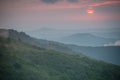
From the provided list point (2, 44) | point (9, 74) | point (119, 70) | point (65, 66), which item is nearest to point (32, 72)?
point (9, 74)

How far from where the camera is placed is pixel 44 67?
46.1m

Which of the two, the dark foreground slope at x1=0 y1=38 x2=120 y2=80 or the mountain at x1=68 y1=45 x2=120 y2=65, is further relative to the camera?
the mountain at x1=68 y1=45 x2=120 y2=65

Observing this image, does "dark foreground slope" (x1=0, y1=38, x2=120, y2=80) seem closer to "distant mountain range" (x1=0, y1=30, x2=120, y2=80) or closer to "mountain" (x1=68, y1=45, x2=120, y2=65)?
"distant mountain range" (x1=0, y1=30, x2=120, y2=80)

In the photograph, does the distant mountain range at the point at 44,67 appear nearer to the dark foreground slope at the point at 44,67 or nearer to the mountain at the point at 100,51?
the dark foreground slope at the point at 44,67

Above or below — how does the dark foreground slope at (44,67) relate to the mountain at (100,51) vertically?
above

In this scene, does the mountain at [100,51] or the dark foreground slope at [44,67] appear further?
the mountain at [100,51]

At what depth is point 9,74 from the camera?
37.2 m

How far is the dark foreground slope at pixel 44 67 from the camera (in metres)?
39.5

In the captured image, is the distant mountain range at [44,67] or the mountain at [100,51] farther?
the mountain at [100,51]

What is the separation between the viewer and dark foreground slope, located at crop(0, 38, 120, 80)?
39.5 metres

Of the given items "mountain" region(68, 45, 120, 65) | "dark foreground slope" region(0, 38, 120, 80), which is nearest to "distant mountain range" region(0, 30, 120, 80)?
"dark foreground slope" region(0, 38, 120, 80)

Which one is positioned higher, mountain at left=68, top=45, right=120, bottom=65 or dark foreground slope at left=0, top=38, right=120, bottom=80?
dark foreground slope at left=0, top=38, right=120, bottom=80

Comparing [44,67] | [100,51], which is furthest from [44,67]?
[100,51]

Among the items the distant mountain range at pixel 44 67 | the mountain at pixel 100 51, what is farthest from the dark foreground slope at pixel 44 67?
the mountain at pixel 100 51
